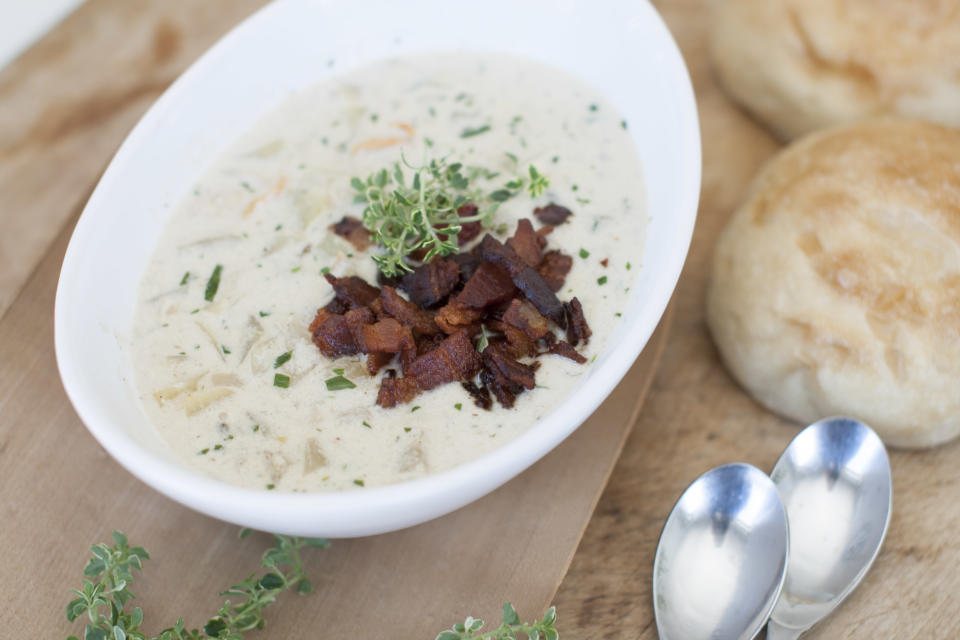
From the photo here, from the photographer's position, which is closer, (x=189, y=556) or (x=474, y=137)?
(x=189, y=556)

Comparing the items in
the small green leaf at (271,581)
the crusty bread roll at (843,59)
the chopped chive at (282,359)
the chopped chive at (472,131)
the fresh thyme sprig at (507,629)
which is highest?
the chopped chive at (282,359)

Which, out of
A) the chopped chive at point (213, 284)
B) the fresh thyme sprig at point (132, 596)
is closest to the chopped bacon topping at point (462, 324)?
the chopped chive at point (213, 284)

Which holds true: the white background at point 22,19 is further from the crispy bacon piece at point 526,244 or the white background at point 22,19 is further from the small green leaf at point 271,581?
the small green leaf at point 271,581

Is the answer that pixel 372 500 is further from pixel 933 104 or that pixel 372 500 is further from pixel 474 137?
pixel 933 104

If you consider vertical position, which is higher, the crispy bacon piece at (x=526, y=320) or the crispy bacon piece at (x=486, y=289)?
the crispy bacon piece at (x=486, y=289)

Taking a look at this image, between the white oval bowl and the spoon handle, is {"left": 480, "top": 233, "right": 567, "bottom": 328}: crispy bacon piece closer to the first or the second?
the white oval bowl

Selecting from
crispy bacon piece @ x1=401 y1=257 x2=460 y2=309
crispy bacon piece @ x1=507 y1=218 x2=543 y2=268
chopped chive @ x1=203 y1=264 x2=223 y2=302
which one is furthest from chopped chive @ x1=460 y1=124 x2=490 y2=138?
chopped chive @ x1=203 y1=264 x2=223 y2=302

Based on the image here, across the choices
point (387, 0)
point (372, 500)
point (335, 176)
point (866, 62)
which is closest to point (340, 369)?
point (372, 500)
